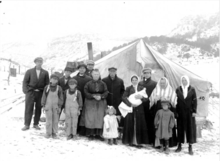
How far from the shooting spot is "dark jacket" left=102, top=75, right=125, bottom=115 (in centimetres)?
529

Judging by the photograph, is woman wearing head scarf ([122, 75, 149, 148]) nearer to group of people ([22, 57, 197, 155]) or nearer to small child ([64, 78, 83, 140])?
group of people ([22, 57, 197, 155])

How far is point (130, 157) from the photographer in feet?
13.7

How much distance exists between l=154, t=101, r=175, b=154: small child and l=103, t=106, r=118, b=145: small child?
0.77 meters

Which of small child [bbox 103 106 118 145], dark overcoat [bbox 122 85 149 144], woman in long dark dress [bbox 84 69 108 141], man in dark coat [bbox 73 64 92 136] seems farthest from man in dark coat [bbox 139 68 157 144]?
man in dark coat [bbox 73 64 92 136]

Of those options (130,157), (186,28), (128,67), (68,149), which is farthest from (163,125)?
(186,28)

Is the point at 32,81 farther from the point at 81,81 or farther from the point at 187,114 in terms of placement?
the point at 187,114

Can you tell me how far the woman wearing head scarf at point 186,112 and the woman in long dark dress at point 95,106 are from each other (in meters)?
1.44

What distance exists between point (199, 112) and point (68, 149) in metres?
4.70

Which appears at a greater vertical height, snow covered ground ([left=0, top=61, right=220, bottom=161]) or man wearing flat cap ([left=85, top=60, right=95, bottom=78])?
man wearing flat cap ([left=85, top=60, right=95, bottom=78])

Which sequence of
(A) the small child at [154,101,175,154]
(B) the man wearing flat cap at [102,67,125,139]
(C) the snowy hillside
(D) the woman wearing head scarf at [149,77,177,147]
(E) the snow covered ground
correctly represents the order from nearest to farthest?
(E) the snow covered ground < (A) the small child at [154,101,175,154] < (D) the woman wearing head scarf at [149,77,177,147] < (B) the man wearing flat cap at [102,67,125,139] < (C) the snowy hillside

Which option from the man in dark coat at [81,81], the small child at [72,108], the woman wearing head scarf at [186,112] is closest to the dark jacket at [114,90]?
the man in dark coat at [81,81]

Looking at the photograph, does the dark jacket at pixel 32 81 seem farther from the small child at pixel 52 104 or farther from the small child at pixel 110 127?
the small child at pixel 110 127

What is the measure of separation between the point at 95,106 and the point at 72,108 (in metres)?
0.45

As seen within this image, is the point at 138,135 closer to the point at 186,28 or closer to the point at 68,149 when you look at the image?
the point at 68,149
